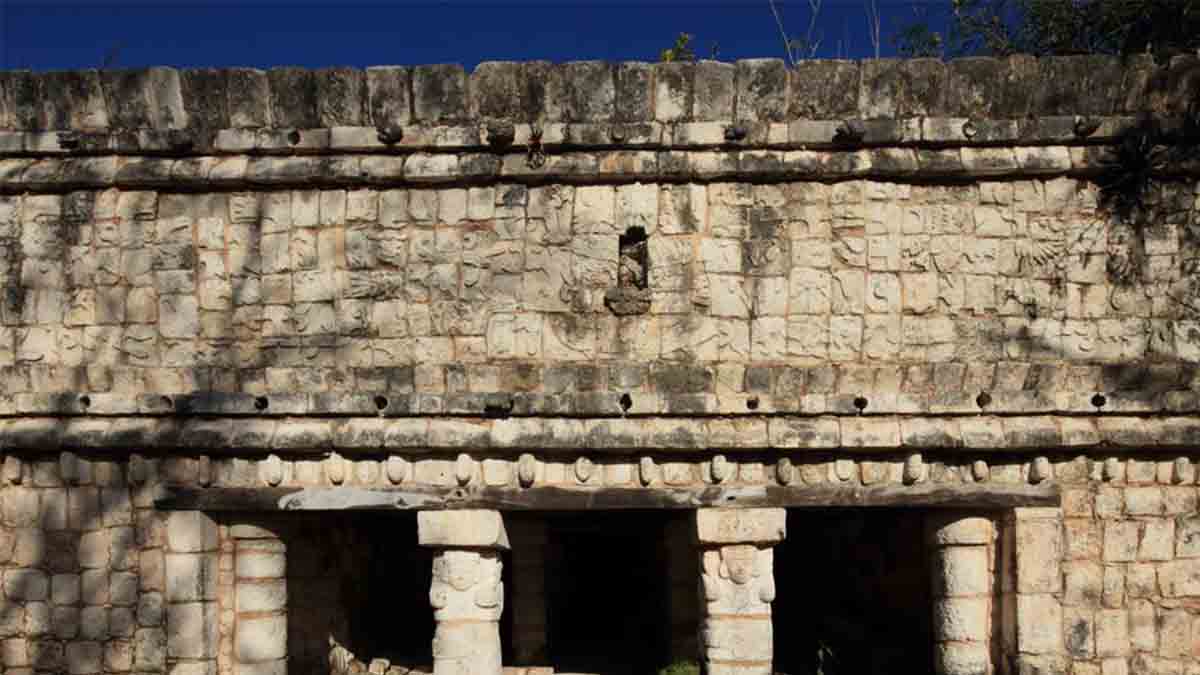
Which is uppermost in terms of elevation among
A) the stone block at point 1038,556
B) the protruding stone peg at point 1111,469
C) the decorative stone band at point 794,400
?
the decorative stone band at point 794,400

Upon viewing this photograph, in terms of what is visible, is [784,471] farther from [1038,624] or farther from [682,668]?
[682,668]

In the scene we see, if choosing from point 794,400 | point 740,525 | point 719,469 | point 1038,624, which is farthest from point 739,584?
point 1038,624

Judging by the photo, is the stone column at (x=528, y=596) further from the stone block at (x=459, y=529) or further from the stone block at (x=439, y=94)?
the stone block at (x=439, y=94)

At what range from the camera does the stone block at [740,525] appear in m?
5.50

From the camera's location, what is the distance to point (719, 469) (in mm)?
5473

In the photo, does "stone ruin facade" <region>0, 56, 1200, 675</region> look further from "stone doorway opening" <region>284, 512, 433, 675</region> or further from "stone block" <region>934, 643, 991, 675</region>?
"stone doorway opening" <region>284, 512, 433, 675</region>

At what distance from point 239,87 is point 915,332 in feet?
13.9

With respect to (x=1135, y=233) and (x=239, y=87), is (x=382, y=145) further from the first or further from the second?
(x=1135, y=233)

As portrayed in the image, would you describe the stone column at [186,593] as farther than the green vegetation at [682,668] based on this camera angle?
No

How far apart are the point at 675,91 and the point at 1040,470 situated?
3.02 metres

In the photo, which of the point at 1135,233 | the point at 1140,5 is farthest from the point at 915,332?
the point at 1140,5

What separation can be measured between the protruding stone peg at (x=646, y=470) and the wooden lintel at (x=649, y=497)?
0.06 meters

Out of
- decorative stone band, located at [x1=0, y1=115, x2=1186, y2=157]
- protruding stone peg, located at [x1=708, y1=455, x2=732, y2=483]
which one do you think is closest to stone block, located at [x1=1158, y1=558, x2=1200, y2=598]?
decorative stone band, located at [x1=0, y1=115, x2=1186, y2=157]

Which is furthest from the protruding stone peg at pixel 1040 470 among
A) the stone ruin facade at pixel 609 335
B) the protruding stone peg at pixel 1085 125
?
the protruding stone peg at pixel 1085 125
